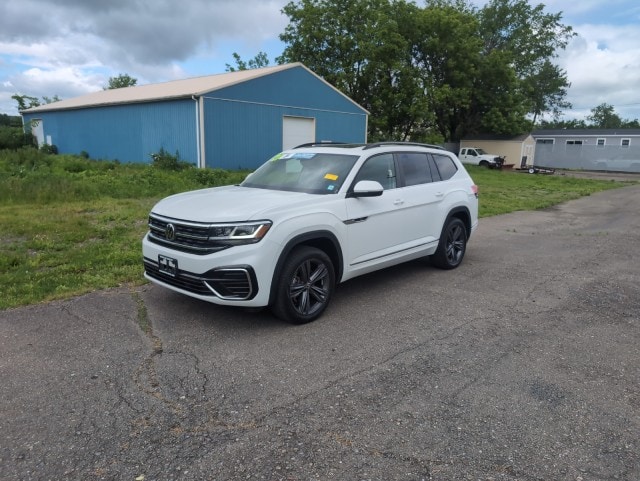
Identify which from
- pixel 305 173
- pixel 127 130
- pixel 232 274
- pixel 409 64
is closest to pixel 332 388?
pixel 232 274

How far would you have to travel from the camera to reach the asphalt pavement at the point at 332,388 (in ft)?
9.06

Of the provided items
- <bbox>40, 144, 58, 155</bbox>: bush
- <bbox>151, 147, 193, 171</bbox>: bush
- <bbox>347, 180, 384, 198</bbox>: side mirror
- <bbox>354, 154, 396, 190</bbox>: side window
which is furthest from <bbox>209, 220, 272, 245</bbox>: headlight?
<bbox>40, 144, 58, 155</bbox>: bush

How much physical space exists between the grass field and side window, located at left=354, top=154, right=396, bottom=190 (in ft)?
9.98

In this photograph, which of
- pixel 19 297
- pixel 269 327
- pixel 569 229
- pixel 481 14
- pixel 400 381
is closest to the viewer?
pixel 400 381

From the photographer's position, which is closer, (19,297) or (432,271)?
(19,297)

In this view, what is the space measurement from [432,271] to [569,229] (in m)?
6.01

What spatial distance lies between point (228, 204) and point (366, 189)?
4.68ft

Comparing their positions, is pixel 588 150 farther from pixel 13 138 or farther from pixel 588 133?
pixel 13 138

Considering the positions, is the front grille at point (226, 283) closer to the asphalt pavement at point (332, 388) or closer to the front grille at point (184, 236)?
the front grille at point (184, 236)

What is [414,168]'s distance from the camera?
6414 mm

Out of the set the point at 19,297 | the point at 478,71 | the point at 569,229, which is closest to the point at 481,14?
the point at 478,71

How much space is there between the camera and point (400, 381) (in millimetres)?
3691

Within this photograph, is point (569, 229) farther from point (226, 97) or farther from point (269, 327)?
point (226, 97)

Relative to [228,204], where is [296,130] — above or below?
above
